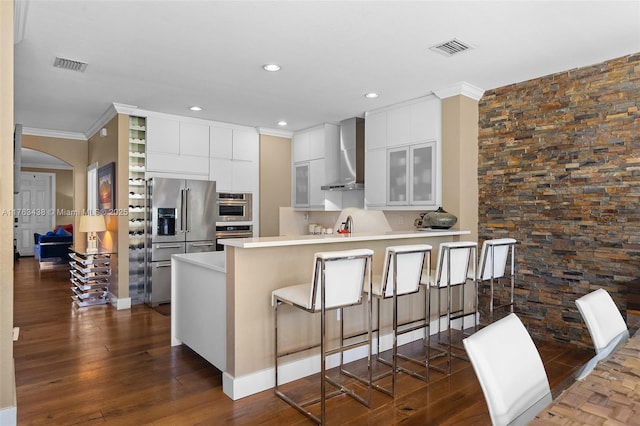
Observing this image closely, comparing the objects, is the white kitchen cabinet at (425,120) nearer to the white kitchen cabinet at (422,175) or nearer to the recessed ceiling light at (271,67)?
the white kitchen cabinet at (422,175)

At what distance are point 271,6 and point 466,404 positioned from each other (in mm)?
2930

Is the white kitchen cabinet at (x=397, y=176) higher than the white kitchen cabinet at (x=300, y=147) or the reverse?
the reverse

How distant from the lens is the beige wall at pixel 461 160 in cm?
424

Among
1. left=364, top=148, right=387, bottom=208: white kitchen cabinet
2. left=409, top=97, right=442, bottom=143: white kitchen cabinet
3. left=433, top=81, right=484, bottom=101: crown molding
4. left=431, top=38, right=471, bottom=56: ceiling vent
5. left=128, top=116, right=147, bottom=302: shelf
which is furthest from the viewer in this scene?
left=128, top=116, right=147, bottom=302: shelf

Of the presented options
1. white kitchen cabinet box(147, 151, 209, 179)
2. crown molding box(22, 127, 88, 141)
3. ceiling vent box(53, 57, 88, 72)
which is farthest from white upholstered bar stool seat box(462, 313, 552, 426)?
crown molding box(22, 127, 88, 141)

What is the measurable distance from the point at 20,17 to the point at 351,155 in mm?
3896

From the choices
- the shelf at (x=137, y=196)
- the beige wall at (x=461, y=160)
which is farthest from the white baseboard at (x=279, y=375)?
the shelf at (x=137, y=196)

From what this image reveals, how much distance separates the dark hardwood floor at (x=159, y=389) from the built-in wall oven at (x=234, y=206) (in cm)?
227

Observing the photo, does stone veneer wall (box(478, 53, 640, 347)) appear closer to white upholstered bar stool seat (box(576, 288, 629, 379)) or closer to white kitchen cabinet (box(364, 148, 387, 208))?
white kitchen cabinet (box(364, 148, 387, 208))

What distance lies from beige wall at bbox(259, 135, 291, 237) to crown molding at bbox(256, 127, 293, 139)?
0.17ft

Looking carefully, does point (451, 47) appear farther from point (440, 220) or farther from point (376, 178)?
point (376, 178)

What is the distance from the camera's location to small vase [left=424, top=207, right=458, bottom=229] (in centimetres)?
401

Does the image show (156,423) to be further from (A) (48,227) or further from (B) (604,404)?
(A) (48,227)

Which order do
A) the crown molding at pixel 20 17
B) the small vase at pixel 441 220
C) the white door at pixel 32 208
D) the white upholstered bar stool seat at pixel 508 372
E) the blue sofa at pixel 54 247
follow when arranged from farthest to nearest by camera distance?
the white door at pixel 32 208, the blue sofa at pixel 54 247, the small vase at pixel 441 220, the crown molding at pixel 20 17, the white upholstered bar stool seat at pixel 508 372
